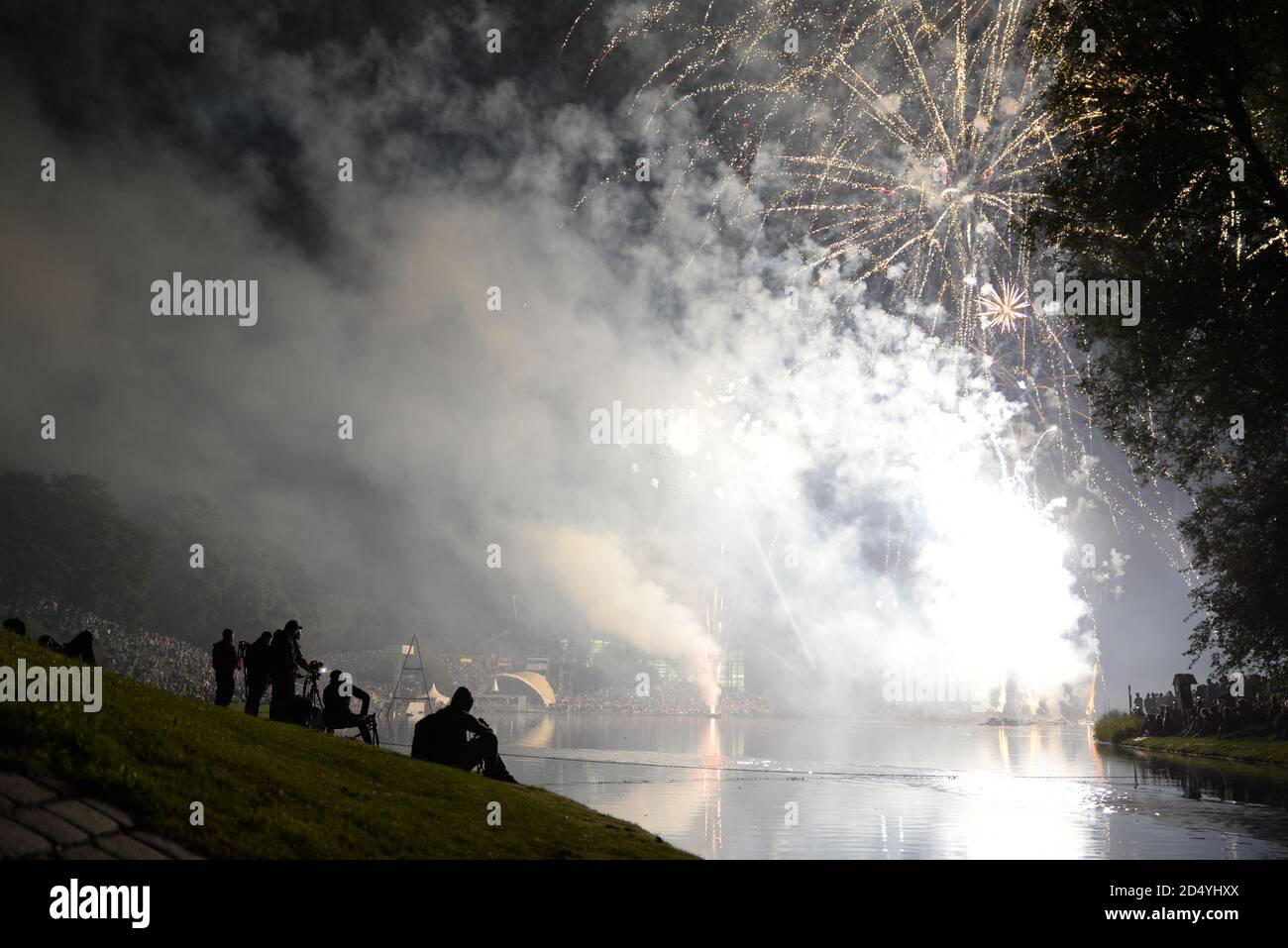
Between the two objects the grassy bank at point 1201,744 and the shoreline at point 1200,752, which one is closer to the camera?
the shoreline at point 1200,752

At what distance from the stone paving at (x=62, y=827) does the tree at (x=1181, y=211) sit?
25284mm

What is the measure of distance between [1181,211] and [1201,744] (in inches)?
1720

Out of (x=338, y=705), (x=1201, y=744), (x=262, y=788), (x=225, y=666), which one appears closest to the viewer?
(x=262, y=788)

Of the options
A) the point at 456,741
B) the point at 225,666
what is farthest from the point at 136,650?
the point at 456,741

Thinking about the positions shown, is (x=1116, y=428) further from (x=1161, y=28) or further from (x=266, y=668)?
(x=266, y=668)

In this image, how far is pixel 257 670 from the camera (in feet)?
72.1

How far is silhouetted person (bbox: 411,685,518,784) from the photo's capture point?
59.1ft

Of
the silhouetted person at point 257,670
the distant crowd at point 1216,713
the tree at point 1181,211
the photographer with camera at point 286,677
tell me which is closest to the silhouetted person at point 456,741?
the photographer with camera at point 286,677

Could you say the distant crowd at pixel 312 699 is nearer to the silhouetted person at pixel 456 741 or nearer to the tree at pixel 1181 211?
the silhouetted person at pixel 456 741

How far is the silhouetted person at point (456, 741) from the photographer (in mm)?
18016

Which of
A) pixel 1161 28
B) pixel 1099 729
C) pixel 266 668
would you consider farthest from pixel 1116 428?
pixel 1099 729

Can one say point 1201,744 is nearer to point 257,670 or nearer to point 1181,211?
point 1181,211

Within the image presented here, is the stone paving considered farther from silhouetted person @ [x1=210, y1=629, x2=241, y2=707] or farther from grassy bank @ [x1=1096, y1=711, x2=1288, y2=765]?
grassy bank @ [x1=1096, y1=711, x2=1288, y2=765]
